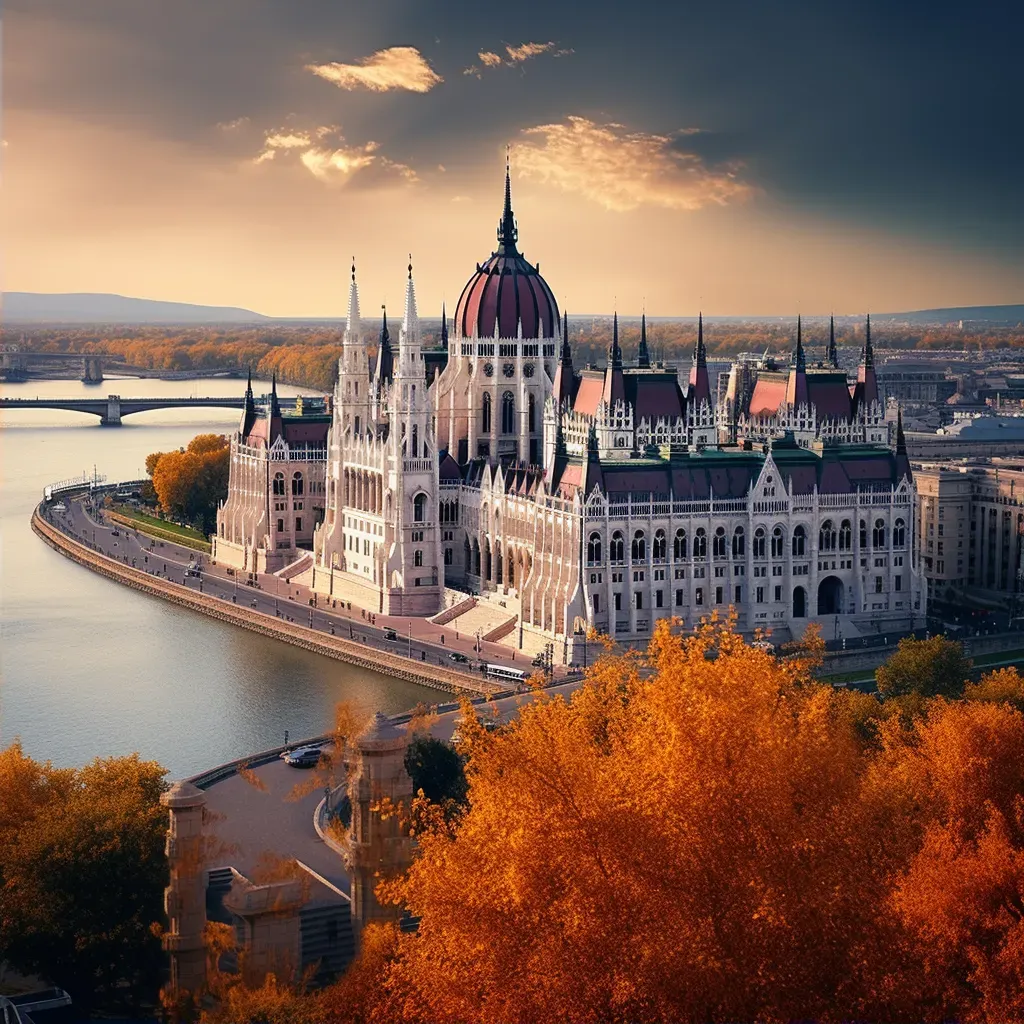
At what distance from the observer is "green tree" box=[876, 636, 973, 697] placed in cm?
5016

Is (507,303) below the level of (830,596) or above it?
above

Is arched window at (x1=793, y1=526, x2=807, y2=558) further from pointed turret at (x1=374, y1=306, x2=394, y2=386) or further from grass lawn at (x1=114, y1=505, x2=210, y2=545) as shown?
grass lawn at (x1=114, y1=505, x2=210, y2=545)

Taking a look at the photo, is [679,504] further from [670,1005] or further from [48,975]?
[670,1005]

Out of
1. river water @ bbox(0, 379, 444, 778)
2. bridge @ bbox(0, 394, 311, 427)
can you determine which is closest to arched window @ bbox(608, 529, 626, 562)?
river water @ bbox(0, 379, 444, 778)

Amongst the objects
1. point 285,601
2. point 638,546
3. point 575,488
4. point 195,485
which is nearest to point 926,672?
point 638,546

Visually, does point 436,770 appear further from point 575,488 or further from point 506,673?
point 575,488

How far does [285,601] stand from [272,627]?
4.61 meters

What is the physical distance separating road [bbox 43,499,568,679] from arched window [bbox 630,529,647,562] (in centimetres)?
424

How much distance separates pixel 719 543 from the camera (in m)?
62.2

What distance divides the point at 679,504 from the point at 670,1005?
40147mm

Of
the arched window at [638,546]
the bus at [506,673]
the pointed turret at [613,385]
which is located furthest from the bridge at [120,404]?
the bus at [506,673]

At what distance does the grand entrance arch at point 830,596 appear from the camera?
63938 mm

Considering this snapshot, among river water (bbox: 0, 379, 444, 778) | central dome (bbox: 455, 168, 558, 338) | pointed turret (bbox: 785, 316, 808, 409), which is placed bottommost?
river water (bbox: 0, 379, 444, 778)

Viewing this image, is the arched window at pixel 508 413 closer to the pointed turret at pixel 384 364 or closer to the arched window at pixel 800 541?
the pointed turret at pixel 384 364
